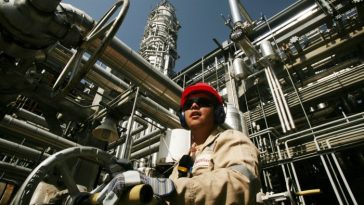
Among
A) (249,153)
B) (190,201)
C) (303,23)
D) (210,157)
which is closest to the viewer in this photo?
(190,201)

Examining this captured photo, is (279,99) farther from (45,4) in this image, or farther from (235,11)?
(45,4)

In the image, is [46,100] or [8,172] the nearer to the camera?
[46,100]

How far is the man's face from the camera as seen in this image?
1.95 m

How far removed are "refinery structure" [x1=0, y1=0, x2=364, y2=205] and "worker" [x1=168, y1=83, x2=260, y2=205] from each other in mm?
654

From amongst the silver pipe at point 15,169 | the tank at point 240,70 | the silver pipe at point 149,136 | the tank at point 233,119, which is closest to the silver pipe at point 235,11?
the tank at point 240,70

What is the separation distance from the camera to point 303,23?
823cm

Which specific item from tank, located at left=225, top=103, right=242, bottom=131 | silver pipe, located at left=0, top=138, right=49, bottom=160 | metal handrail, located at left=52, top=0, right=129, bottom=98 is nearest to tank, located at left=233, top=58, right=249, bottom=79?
tank, located at left=225, top=103, right=242, bottom=131

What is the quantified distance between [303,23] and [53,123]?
867cm

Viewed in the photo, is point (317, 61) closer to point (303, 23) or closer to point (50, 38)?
point (303, 23)

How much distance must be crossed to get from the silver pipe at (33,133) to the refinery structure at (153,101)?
2 centimetres

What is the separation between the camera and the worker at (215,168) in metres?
1.06

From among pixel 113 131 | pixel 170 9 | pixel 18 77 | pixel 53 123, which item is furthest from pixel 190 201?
pixel 170 9

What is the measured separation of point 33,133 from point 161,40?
40.5ft

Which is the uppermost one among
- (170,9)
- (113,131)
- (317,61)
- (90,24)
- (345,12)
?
(170,9)
